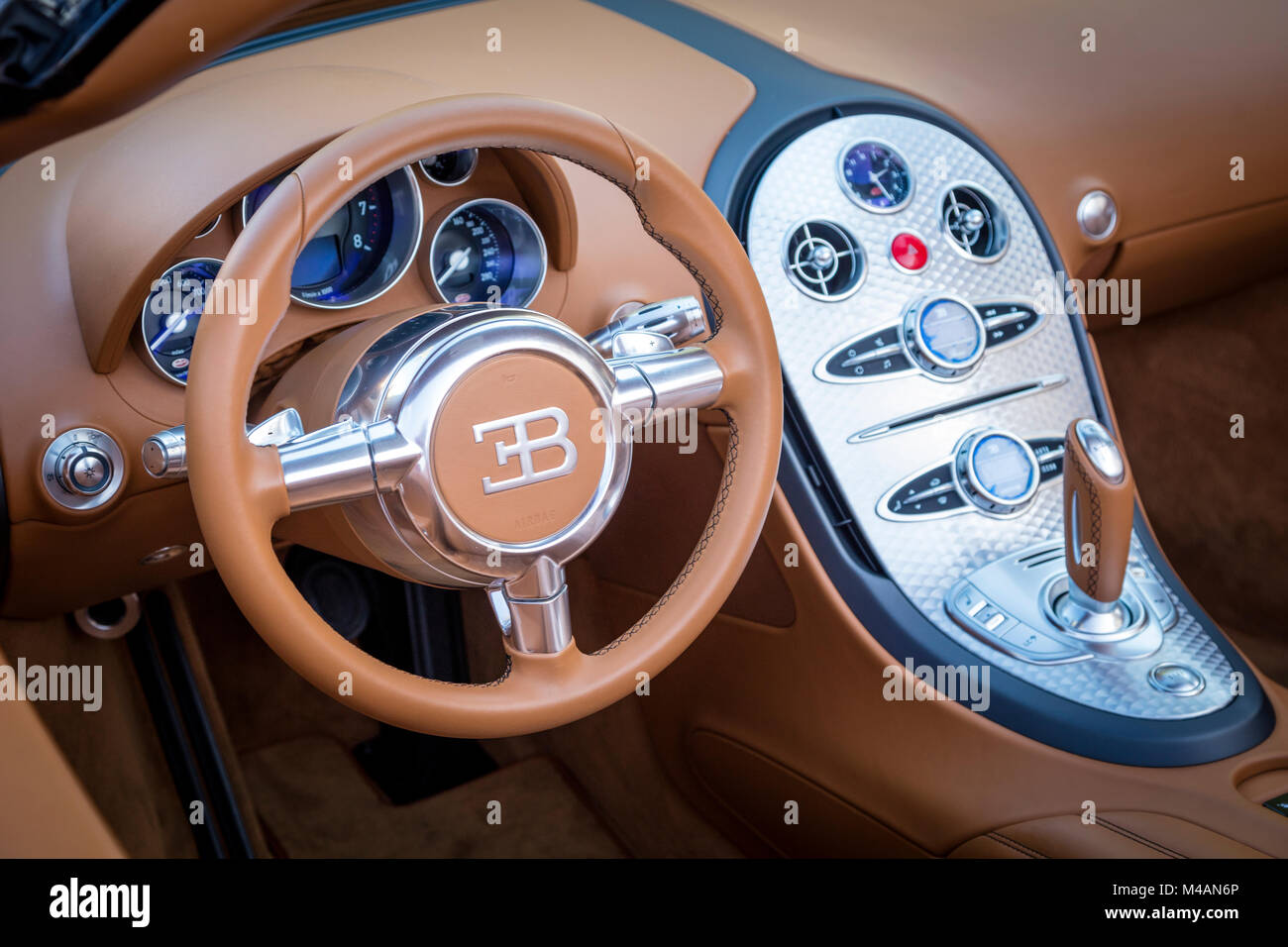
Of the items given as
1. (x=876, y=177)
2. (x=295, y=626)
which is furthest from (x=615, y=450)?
(x=876, y=177)

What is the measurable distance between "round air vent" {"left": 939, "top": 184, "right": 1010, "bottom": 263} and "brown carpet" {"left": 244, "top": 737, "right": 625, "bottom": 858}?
104 centimetres

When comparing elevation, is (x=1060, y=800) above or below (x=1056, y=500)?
below

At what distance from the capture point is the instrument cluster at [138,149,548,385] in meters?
0.99

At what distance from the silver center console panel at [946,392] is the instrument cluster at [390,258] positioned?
0.31 m

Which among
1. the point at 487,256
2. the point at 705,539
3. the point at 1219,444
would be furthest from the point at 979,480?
the point at 1219,444

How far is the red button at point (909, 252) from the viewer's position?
1.38 m

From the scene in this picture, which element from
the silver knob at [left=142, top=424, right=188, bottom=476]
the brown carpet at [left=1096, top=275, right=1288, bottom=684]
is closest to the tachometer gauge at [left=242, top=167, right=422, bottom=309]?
the silver knob at [left=142, top=424, right=188, bottom=476]

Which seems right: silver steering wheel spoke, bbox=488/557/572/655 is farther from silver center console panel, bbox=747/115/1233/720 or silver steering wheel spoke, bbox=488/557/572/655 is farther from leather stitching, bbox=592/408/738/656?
silver center console panel, bbox=747/115/1233/720

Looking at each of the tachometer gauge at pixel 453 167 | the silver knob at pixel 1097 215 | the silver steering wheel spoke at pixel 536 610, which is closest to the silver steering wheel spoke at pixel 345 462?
the silver steering wheel spoke at pixel 536 610

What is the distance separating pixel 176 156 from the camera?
0.94 m

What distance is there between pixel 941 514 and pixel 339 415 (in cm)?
75

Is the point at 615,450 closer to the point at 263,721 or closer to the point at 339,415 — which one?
the point at 339,415

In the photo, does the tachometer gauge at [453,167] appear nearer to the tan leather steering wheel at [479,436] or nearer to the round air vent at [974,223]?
the tan leather steering wheel at [479,436]

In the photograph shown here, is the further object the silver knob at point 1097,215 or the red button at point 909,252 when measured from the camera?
the silver knob at point 1097,215
